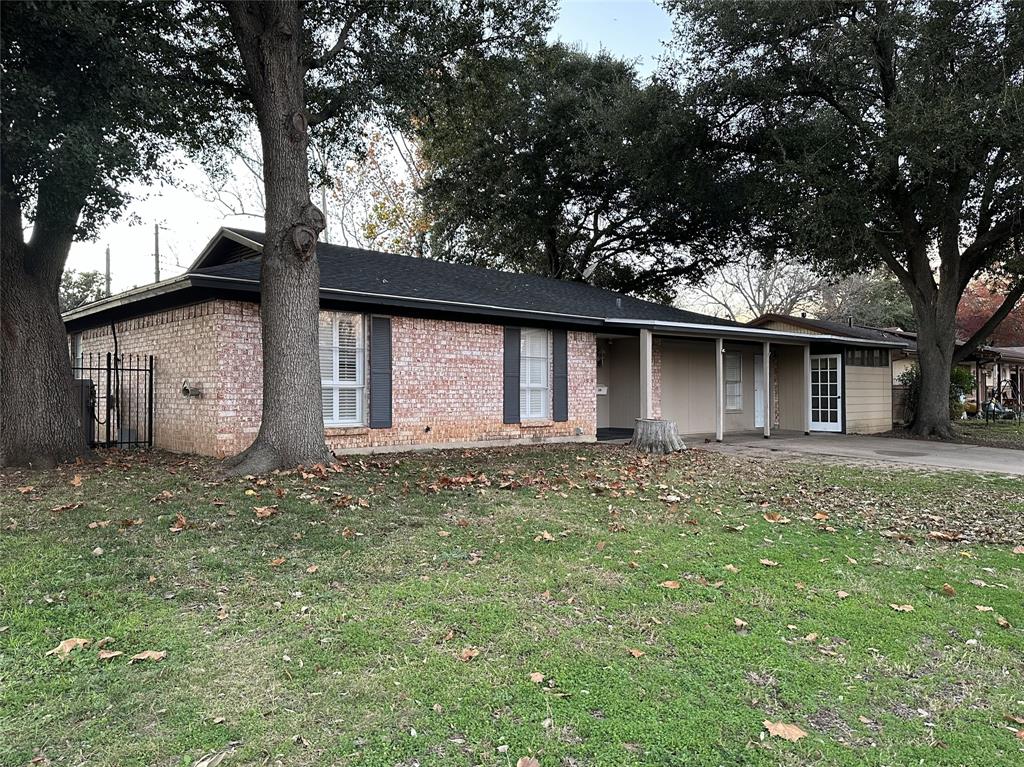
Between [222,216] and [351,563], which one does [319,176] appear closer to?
[351,563]

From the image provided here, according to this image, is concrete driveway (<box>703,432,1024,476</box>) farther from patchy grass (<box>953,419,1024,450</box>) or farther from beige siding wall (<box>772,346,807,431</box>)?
beige siding wall (<box>772,346,807,431</box>)

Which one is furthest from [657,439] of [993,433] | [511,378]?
[993,433]

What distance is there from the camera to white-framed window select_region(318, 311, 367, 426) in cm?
1021

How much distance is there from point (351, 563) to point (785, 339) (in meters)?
13.3

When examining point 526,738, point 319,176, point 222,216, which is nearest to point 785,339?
→ point 319,176

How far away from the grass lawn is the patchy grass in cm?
925

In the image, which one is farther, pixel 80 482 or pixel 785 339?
pixel 785 339

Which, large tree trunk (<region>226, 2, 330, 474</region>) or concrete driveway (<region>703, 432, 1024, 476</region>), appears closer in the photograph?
large tree trunk (<region>226, 2, 330, 474</region>)

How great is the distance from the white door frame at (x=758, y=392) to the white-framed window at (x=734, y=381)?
22.7 inches

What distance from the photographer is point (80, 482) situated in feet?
22.7

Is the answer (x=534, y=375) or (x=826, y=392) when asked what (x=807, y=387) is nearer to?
(x=826, y=392)

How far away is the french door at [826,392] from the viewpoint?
54.1 ft

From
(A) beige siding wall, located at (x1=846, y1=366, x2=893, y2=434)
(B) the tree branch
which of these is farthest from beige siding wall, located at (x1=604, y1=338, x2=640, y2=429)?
(B) the tree branch

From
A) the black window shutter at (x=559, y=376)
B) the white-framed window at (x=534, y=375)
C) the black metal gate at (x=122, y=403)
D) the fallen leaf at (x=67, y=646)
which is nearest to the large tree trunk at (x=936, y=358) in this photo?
the black window shutter at (x=559, y=376)
